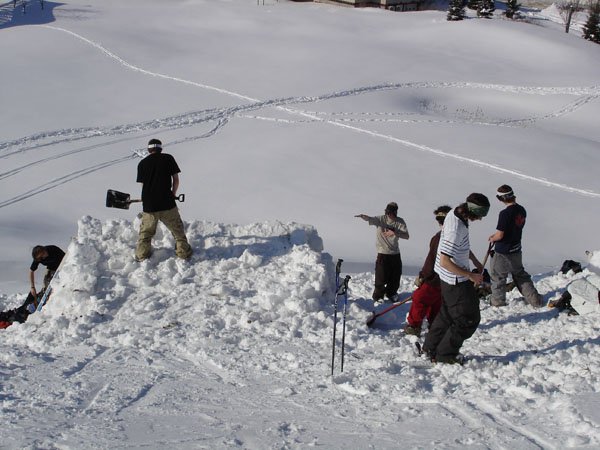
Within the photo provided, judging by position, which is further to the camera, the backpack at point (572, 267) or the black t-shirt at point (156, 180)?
the backpack at point (572, 267)

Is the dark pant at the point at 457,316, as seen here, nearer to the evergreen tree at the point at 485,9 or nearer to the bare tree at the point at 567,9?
the evergreen tree at the point at 485,9

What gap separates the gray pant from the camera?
841 centimetres

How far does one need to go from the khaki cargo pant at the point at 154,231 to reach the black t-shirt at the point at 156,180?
0.10 metres

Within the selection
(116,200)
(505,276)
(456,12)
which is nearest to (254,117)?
(116,200)

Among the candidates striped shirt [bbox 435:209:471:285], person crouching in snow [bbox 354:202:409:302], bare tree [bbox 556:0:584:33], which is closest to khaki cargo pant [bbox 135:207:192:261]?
person crouching in snow [bbox 354:202:409:302]

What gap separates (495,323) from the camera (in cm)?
798

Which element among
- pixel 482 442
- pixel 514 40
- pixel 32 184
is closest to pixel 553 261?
pixel 482 442

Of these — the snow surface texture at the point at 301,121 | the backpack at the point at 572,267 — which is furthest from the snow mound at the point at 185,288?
the backpack at the point at 572,267

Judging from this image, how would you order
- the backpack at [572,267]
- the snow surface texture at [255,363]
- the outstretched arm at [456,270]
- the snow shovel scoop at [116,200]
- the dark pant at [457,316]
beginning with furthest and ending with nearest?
the backpack at [572,267], the snow shovel scoop at [116,200], the dark pant at [457,316], the outstretched arm at [456,270], the snow surface texture at [255,363]

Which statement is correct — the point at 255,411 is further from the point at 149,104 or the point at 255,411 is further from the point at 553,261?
the point at 149,104

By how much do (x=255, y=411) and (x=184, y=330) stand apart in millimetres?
2111

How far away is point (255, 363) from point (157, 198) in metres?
2.68

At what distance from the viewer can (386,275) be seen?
29.1 feet

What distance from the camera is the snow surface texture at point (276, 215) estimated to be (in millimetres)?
5414
